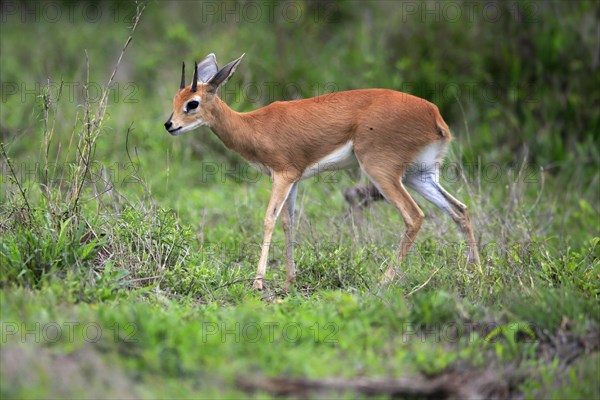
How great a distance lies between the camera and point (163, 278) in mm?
6289

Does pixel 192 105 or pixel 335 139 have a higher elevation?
pixel 192 105

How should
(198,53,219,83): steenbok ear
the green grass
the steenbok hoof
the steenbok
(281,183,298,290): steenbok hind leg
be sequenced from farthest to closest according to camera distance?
(198,53,219,83): steenbok ear < the steenbok < (281,183,298,290): steenbok hind leg < the steenbok hoof < the green grass

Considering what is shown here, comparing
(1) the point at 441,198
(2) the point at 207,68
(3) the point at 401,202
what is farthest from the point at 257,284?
(2) the point at 207,68

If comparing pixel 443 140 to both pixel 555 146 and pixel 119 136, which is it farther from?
pixel 119 136

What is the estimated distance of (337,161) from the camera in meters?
7.18

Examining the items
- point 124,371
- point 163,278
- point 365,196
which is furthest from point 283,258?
point 124,371

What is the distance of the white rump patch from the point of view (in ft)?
23.5

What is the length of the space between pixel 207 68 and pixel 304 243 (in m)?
1.77

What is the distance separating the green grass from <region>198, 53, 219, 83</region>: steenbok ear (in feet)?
2.51

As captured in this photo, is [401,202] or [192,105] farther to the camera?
[192,105]

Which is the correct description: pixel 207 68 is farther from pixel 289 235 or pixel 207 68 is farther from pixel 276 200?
pixel 289 235

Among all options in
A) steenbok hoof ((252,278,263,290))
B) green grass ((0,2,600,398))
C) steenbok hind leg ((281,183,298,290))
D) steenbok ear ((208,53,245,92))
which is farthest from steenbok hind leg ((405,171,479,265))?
steenbok ear ((208,53,245,92))

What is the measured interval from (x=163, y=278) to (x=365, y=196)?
2723mm

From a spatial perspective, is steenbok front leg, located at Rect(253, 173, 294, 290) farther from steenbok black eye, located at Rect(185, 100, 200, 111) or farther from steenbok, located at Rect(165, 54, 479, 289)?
steenbok black eye, located at Rect(185, 100, 200, 111)
